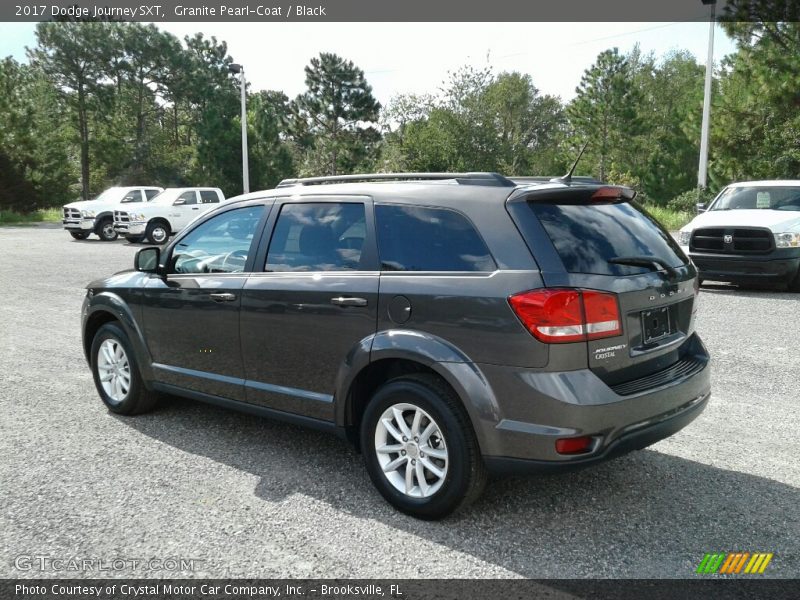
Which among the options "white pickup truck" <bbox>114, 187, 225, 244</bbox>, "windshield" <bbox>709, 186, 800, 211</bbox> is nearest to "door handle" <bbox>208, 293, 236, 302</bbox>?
"windshield" <bbox>709, 186, 800, 211</bbox>

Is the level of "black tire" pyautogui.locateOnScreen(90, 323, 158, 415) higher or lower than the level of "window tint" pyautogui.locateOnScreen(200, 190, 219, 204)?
lower

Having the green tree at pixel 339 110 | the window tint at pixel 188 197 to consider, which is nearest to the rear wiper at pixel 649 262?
the window tint at pixel 188 197

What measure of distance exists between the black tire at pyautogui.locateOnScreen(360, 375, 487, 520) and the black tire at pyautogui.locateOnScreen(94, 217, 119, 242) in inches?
969

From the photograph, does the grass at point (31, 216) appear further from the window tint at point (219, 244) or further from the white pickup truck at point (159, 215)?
the window tint at point (219, 244)

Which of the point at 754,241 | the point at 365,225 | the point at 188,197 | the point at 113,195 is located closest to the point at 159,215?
the point at 188,197

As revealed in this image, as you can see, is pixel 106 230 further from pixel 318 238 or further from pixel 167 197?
pixel 318 238

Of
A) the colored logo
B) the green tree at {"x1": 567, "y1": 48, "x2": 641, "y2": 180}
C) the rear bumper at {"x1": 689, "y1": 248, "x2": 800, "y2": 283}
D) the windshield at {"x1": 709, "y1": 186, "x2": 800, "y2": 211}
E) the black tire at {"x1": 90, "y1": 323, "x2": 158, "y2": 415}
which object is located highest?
the green tree at {"x1": 567, "y1": 48, "x2": 641, "y2": 180}

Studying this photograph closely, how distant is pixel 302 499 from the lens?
3938 mm

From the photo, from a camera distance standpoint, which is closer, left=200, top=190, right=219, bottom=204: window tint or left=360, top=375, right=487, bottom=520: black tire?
left=360, top=375, right=487, bottom=520: black tire

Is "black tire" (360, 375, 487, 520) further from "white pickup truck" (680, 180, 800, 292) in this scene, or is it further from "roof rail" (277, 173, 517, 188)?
"white pickup truck" (680, 180, 800, 292)

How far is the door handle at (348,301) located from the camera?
3850mm

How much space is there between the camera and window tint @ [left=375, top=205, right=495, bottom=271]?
3563 millimetres

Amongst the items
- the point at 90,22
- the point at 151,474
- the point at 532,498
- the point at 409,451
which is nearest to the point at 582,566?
the point at 532,498

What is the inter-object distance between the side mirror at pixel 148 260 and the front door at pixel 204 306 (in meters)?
0.09
